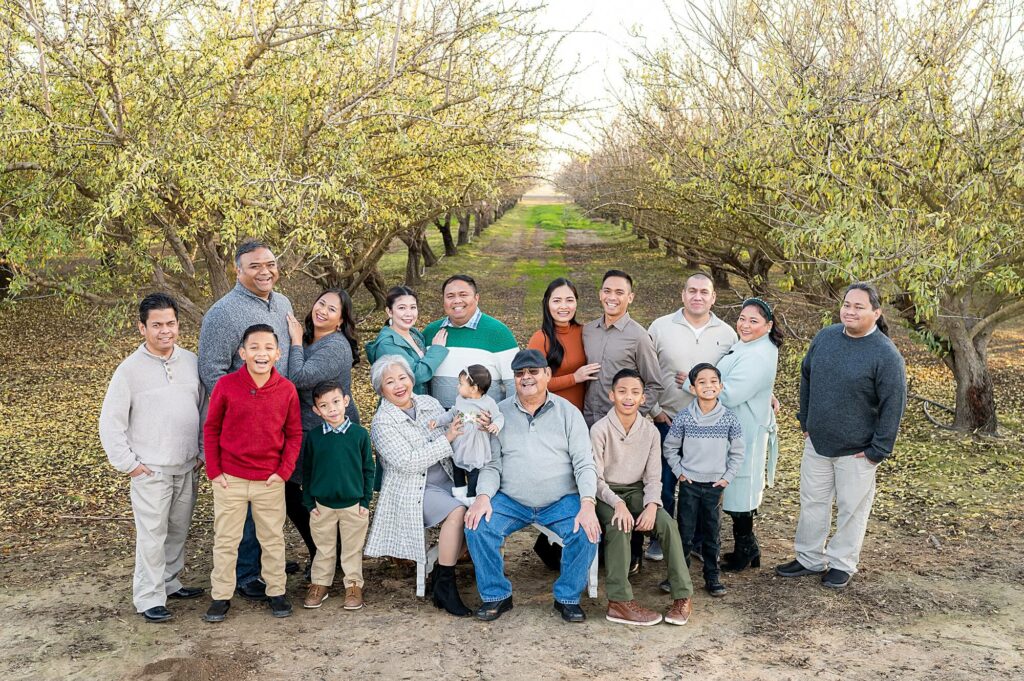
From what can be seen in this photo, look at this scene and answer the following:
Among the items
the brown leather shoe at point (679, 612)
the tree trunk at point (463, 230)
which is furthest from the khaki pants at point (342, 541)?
the tree trunk at point (463, 230)

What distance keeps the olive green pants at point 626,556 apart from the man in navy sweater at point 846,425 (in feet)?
3.78

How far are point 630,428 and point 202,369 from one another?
2.90m

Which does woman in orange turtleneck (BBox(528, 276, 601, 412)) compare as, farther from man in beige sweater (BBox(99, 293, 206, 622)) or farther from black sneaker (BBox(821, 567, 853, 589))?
man in beige sweater (BBox(99, 293, 206, 622))

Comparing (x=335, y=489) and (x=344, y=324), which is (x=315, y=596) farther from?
(x=344, y=324)

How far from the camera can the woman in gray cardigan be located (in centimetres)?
572

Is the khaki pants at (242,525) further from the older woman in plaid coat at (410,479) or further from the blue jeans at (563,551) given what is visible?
the blue jeans at (563,551)

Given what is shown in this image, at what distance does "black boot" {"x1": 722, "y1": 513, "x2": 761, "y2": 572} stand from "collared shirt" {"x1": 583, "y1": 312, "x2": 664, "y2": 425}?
108cm

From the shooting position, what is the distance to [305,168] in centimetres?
985

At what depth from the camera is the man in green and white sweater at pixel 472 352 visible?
20.5 feet

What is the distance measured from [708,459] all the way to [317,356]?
9.13 ft

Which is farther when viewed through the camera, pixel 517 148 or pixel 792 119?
pixel 517 148

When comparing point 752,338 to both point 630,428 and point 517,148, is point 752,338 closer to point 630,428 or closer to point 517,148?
point 630,428

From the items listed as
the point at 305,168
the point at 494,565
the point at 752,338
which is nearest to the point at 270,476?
the point at 494,565

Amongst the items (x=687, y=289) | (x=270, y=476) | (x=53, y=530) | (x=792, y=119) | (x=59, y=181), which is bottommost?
(x=53, y=530)
